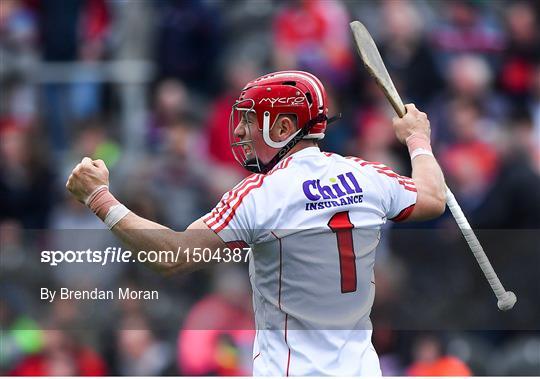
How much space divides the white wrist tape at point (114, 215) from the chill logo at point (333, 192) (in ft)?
2.30

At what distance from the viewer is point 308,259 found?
4848mm

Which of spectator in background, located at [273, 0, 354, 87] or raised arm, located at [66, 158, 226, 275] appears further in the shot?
spectator in background, located at [273, 0, 354, 87]

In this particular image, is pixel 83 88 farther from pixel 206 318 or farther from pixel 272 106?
pixel 272 106

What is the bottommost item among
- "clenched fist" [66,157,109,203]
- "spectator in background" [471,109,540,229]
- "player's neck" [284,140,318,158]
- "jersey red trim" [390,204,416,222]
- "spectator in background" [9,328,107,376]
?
"spectator in background" [9,328,107,376]

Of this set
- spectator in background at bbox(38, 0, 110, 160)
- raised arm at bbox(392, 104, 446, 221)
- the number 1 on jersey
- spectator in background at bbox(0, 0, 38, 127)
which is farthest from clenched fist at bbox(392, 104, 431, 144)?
spectator in background at bbox(0, 0, 38, 127)

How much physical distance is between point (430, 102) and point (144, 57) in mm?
2524

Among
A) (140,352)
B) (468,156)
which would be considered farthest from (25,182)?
(468,156)

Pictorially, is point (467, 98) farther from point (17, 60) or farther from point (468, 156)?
point (17, 60)

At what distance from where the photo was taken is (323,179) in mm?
4910

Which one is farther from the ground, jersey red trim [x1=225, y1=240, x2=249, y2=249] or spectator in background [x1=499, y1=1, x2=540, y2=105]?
spectator in background [x1=499, y1=1, x2=540, y2=105]

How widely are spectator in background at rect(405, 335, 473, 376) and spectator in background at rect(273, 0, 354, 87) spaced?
2.76 m

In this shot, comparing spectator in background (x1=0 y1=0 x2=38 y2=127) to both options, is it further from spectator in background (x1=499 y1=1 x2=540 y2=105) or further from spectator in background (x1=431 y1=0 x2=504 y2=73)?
spectator in background (x1=499 y1=1 x2=540 y2=105)

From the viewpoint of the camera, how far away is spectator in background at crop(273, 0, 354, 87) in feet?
33.2

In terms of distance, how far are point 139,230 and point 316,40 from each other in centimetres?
577
